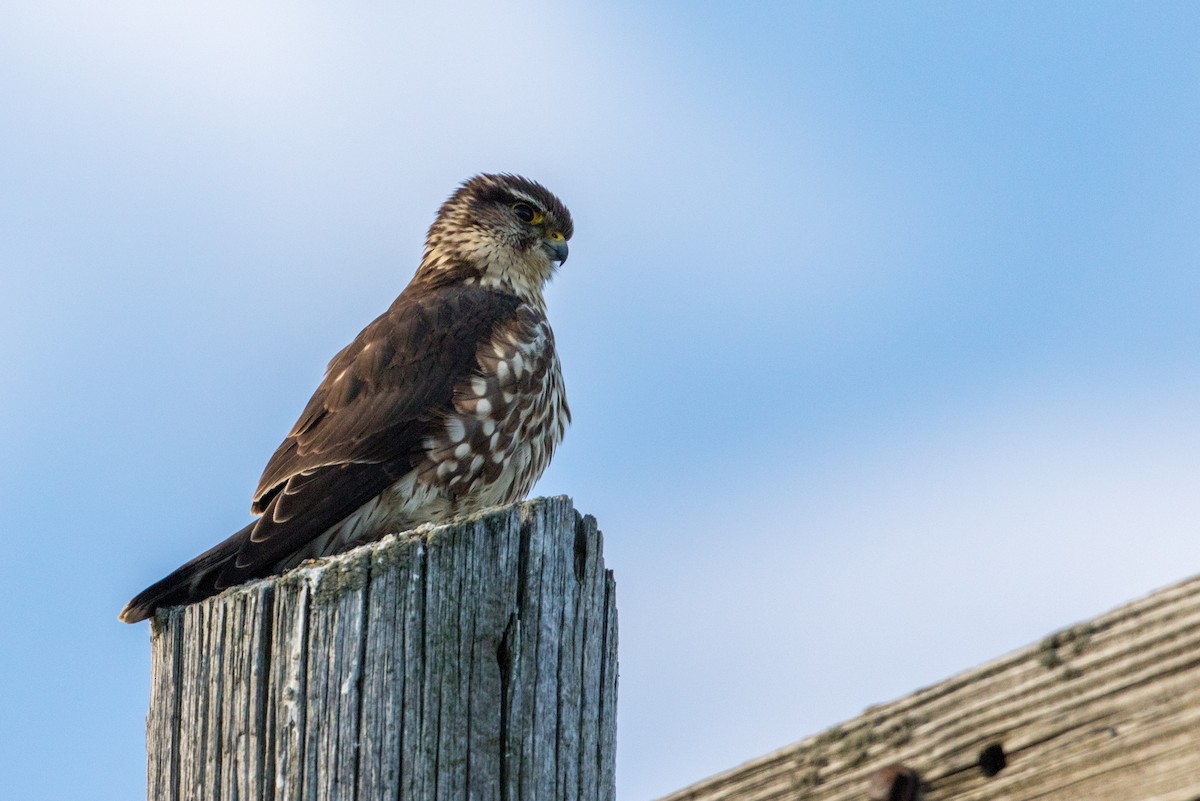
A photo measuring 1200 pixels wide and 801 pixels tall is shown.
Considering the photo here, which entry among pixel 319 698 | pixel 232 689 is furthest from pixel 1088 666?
pixel 232 689

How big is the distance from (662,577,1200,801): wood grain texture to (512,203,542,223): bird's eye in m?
5.75

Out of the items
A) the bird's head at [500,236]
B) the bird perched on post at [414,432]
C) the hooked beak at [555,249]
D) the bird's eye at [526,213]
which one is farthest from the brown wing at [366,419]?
the bird's eye at [526,213]

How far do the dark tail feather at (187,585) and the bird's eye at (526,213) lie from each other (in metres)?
3.00

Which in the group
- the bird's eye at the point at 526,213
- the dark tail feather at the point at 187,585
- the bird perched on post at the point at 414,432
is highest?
the bird's eye at the point at 526,213

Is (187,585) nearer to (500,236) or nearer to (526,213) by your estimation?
(500,236)

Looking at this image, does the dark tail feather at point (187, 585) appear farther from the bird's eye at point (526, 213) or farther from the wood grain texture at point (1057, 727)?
the bird's eye at point (526, 213)

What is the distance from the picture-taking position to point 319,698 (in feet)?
7.32

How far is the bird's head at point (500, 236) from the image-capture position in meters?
6.89

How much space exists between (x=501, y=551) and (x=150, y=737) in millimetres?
708

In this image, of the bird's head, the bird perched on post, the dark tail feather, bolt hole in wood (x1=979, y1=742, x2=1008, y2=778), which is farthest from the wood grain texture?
the bird's head

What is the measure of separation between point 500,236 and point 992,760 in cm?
577

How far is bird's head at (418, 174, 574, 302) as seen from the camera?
689 cm

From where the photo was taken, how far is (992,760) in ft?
4.83

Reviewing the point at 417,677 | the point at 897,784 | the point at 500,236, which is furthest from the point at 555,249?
the point at 897,784
